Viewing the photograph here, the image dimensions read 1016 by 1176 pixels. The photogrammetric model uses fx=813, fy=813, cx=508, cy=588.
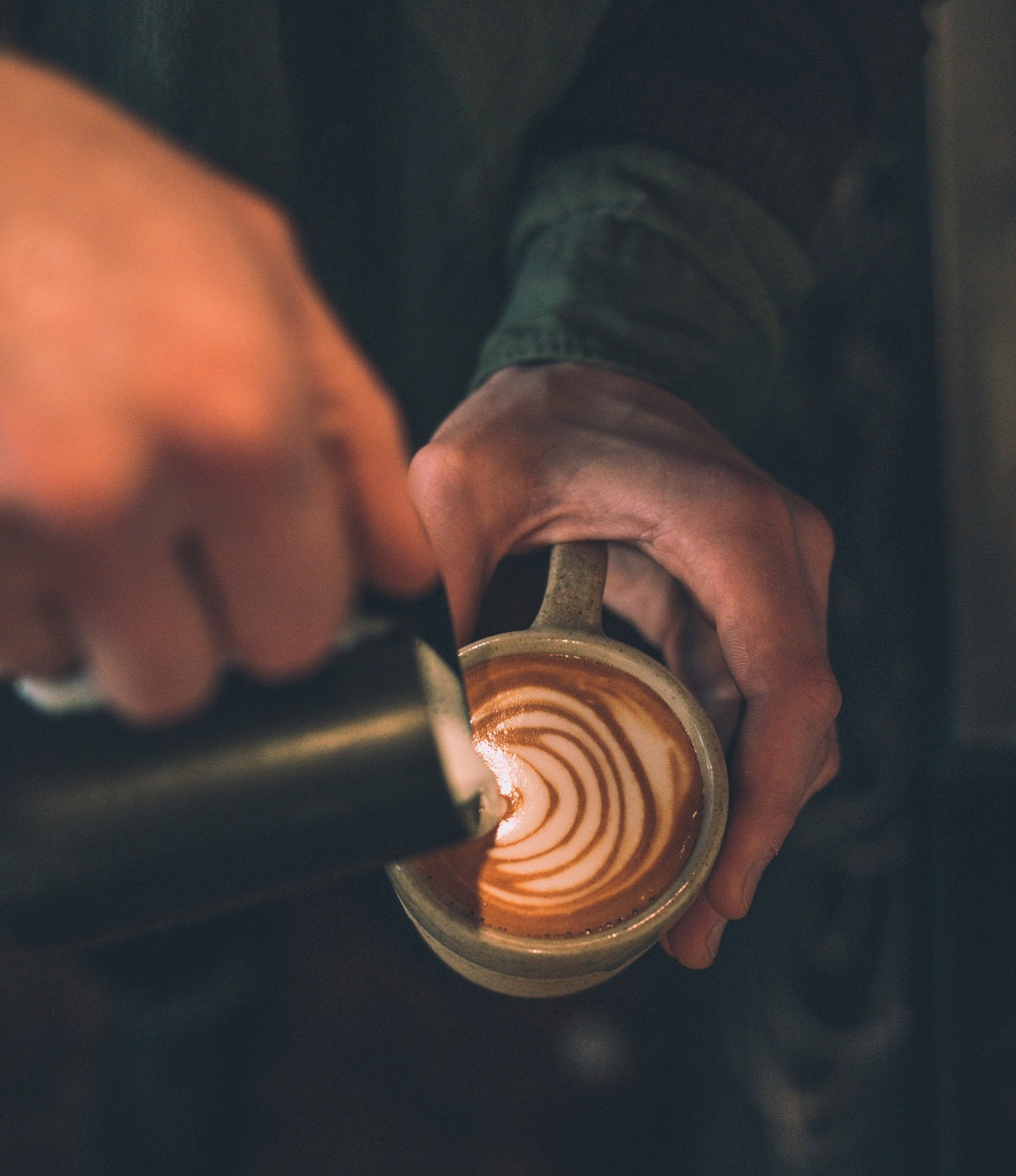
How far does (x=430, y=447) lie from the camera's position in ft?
2.10

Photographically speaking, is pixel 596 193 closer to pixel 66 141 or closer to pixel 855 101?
pixel 855 101

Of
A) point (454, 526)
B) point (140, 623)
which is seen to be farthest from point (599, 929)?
point (140, 623)

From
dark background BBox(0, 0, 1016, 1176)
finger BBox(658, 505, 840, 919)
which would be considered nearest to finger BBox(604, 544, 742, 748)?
finger BBox(658, 505, 840, 919)

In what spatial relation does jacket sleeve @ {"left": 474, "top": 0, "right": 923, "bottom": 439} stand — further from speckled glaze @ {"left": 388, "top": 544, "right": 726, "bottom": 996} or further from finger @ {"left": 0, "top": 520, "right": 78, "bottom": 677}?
finger @ {"left": 0, "top": 520, "right": 78, "bottom": 677}

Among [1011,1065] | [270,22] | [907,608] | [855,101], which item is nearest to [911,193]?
[855,101]

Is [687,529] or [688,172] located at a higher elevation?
[688,172]

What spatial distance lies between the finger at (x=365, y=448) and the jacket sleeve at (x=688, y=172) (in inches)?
17.0

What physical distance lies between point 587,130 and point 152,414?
0.68 metres

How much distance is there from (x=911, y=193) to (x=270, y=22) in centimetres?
92

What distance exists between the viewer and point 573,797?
63 cm

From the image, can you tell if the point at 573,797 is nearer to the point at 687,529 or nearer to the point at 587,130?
the point at 687,529

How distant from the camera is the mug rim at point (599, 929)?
0.51 m

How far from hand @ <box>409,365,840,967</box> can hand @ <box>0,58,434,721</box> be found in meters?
0.31

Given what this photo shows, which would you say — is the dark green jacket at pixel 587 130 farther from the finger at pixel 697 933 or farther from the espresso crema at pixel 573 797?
the finger at pixel 697 933
